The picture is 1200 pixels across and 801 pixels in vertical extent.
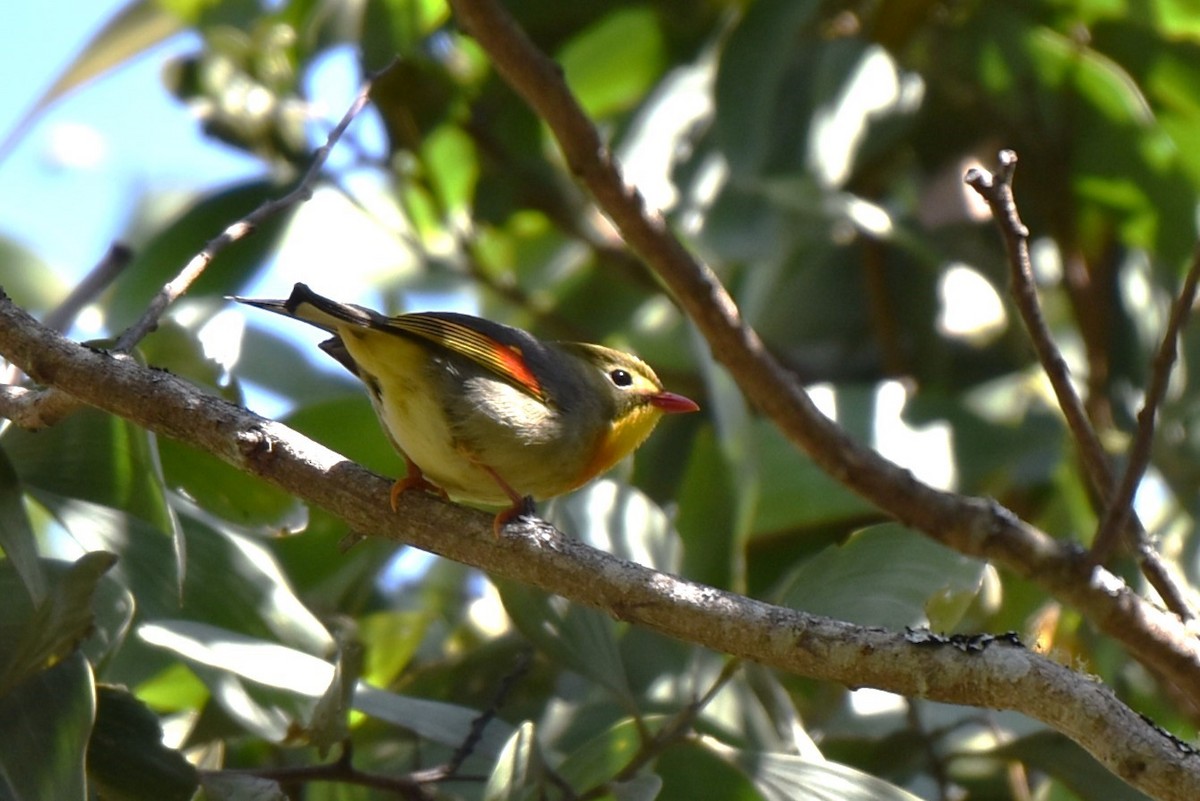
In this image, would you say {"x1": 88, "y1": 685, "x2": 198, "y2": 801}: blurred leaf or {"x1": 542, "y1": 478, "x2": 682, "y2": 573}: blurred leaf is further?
{"x1": 542, "y1": 478, "x2": 682, "y2": 573}: blurred leaf

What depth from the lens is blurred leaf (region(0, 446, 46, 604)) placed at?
7.36 ft

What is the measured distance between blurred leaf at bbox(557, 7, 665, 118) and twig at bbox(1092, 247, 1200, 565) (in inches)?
120

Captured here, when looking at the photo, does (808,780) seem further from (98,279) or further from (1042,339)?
(98,279)

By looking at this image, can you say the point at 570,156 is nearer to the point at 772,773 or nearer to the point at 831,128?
the point at 772,773

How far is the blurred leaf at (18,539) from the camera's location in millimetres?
2242

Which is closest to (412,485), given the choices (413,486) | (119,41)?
(413,486)

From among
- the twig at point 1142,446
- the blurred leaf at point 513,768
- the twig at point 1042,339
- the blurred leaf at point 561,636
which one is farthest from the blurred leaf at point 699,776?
the twig at point 1142,446

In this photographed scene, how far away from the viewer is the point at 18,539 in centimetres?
226

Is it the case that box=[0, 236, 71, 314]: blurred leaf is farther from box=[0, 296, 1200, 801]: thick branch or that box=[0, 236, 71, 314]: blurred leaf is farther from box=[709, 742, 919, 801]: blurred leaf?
box=[709, 742, 919, 801]: blurred leaf

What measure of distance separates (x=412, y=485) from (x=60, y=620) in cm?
71

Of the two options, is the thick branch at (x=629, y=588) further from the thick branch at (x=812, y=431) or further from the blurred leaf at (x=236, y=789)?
the blurred leaf at (x=236, y=789)

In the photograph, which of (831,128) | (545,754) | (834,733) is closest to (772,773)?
(545,754)

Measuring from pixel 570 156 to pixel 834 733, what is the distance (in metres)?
1.57

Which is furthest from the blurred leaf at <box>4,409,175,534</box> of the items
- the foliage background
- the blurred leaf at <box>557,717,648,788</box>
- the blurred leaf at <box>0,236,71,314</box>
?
the blurred leaf at <box>0,236,71,314</box>
